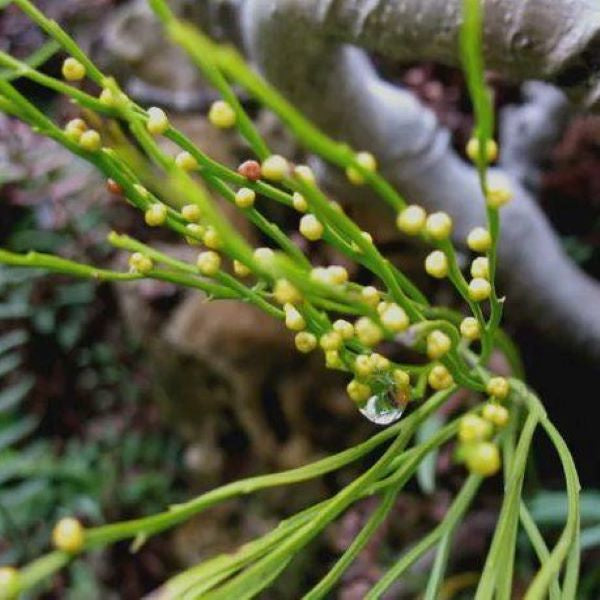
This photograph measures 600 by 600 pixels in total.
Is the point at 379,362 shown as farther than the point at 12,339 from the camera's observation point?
No

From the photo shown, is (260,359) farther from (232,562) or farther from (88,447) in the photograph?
(232,562)

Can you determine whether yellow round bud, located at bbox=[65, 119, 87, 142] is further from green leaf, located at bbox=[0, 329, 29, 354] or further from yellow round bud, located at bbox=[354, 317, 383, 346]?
green leaf, located at bbox=[0, 329, 29, 354]

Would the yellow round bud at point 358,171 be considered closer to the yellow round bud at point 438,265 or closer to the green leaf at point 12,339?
the yellow round bud at point 438,265

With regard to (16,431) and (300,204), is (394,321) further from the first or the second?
(16,431)

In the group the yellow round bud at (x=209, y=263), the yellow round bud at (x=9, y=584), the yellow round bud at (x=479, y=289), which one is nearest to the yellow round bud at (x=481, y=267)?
the yellow round bud at (x=479, y=289)

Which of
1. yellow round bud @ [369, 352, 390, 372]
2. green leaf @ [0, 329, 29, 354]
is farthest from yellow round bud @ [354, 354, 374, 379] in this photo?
green leaf @ [0, 329, 29, 354]

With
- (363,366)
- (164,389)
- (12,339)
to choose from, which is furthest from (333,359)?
(12,339)
